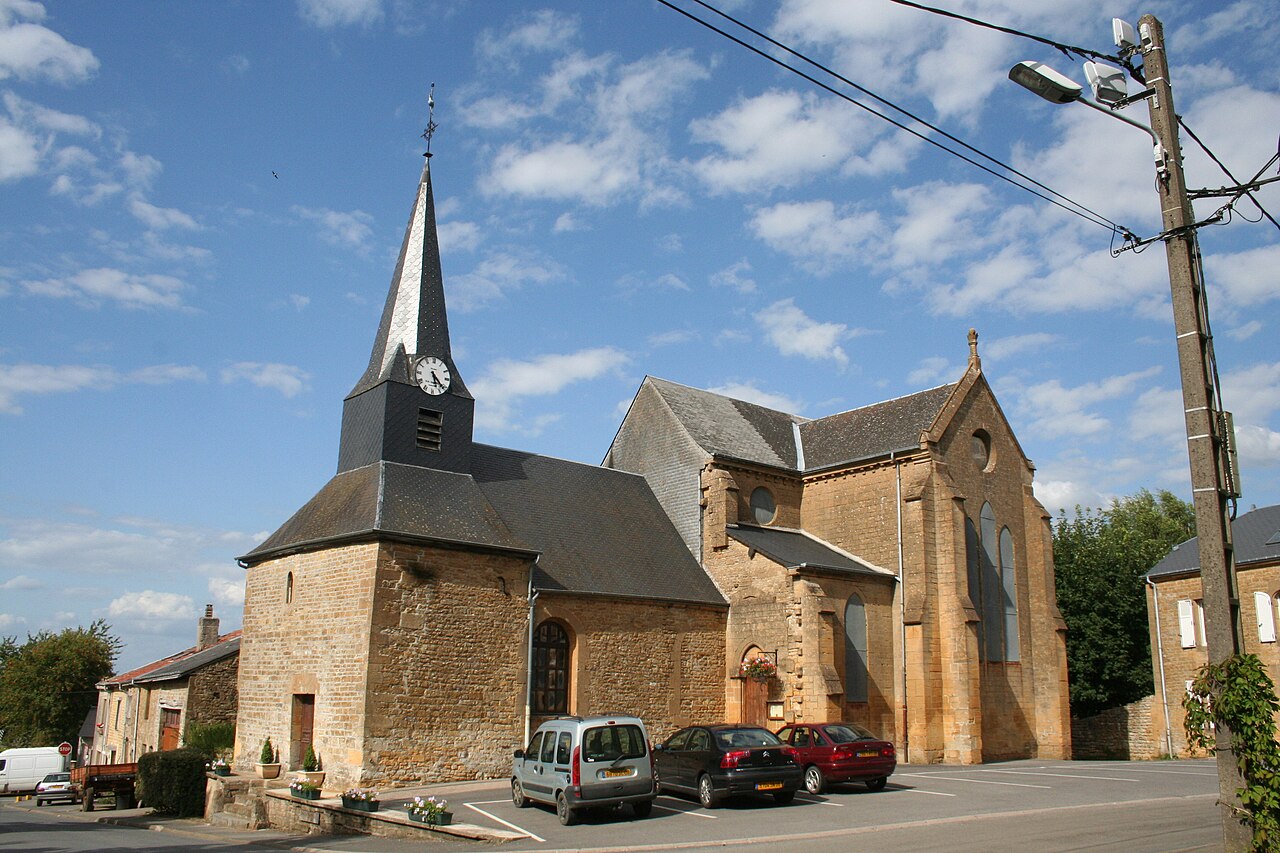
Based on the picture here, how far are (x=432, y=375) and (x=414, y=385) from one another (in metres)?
0.67

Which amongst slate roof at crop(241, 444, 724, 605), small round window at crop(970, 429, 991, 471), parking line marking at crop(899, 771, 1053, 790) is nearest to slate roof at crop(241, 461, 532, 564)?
slate roof at crop(241, 444, 724, 605)

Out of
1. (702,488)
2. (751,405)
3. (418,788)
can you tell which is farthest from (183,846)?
(751,405)

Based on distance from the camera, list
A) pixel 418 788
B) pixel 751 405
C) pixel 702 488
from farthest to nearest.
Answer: pixel 751 405
pixel 702 488
pixel 418 788

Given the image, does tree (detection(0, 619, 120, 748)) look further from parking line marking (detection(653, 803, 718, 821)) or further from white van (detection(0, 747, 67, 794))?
parking line marking (detection(653, 803, 718, 821))

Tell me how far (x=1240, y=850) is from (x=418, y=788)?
49.8 ft

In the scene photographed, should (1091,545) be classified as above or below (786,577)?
above

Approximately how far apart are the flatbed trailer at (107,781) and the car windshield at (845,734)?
19.0 meters

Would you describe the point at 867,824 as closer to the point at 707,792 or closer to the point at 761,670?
the point at 707,792

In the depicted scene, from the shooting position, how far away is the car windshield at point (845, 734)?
60.1ft

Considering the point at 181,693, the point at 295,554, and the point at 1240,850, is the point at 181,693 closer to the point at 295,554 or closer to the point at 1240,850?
the point at 295,554

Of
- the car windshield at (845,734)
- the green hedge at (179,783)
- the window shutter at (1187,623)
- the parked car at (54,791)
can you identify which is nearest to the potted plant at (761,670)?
the car windshield at (845,734)

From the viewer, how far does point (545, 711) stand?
2283 centimetres

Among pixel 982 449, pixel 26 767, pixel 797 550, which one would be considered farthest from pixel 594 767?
pixel 26 767

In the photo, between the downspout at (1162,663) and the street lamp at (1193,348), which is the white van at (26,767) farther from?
the street lamp at (1193,348)
